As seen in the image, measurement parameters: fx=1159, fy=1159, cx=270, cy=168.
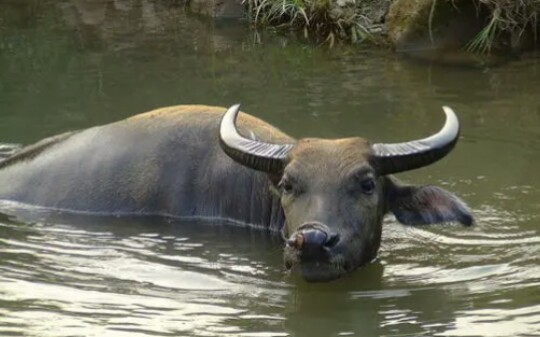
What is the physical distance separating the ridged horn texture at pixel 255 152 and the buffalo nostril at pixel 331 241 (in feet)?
2.77

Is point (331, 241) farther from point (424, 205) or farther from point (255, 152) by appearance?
point (424, 205)

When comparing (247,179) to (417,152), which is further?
(247,179)

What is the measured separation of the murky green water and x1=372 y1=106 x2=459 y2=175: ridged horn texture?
A: 0.63 m

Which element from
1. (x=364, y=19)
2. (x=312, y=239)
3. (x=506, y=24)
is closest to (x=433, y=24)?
(x=506, y=24)

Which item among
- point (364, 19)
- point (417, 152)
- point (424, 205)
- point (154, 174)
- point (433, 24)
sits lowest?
point (154, 174)

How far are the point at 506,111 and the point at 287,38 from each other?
510 centimetres

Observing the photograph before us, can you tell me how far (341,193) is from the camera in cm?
638

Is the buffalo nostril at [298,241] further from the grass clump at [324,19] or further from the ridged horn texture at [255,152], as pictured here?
the grass clump at [324,19]

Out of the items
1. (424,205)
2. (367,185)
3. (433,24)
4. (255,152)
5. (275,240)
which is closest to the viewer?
(367,185)

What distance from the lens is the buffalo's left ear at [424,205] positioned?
684cm

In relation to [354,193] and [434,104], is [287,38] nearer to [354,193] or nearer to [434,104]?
[434,104]

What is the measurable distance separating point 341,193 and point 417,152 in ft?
1.73

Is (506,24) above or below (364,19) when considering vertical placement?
above

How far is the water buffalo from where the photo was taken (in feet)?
20.7
